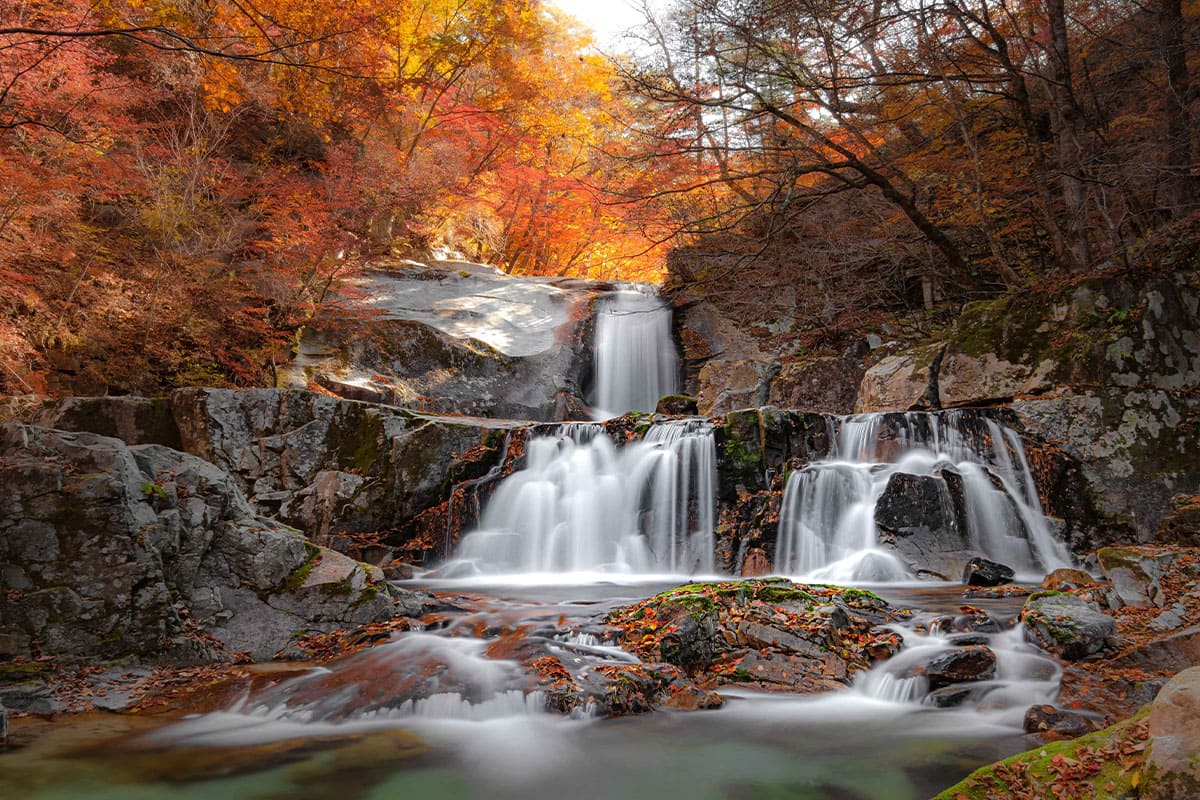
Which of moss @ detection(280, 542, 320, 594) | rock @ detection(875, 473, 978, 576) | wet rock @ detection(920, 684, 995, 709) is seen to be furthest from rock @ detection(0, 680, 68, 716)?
rock @ detection(875, 473, 978, 576)

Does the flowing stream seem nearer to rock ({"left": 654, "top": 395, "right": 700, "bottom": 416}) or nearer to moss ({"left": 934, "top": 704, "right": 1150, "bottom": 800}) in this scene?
moss ({"left": 934, "top": 704, "right": 1150, "bottom": 800})

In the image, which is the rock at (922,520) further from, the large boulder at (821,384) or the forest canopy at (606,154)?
the large boulder at (821,384)

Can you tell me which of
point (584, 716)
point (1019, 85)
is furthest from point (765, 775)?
point (1019, 85)

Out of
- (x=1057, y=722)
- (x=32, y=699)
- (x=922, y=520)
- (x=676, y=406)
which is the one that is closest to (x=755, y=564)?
(x=922, y=520)

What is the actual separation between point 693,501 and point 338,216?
8737 mm

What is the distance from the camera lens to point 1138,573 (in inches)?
217

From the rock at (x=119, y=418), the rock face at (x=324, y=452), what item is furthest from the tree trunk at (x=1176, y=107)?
the rock at (x=119, y=418)

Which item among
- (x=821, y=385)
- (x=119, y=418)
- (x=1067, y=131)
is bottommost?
(x=119, y=418)

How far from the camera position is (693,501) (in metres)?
9.76

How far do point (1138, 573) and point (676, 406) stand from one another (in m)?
9.71

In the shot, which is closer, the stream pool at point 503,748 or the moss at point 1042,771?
the moss at point 1042,771

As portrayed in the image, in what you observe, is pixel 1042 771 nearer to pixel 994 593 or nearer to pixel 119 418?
pixel 994 593

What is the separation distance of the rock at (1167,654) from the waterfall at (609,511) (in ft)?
17.9

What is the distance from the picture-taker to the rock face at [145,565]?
468 centimetres
